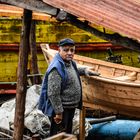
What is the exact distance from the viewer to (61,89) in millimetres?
6914

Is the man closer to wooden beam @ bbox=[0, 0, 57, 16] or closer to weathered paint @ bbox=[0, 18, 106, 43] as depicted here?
wooden beam @ bbox=[0, 0, 57, 16]

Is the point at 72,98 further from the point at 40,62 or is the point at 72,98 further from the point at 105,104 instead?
the point at 40,62

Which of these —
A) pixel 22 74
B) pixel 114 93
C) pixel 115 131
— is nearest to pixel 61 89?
pixel 22 74

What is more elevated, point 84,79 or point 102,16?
point 102,16

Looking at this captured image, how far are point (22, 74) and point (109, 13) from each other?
82.8 inches

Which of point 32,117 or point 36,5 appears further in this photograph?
point 32,117

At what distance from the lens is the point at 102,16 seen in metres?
5.59

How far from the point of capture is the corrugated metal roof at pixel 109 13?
17.7ft

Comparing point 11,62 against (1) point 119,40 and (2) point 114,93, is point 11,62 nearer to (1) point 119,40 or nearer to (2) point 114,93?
(2) point 114,93

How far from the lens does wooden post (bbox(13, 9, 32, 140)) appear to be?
7055 millimetres

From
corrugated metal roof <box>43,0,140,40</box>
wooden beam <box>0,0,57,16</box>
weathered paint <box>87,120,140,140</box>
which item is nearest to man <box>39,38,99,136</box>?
wooden beam <box>0,0,57,16</box>

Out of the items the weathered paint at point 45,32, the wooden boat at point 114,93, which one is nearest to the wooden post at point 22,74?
the wooden boat at point 114,93

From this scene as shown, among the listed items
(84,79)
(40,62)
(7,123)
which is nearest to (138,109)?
(84,79)

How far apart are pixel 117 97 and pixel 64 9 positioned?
3416 millimetres
